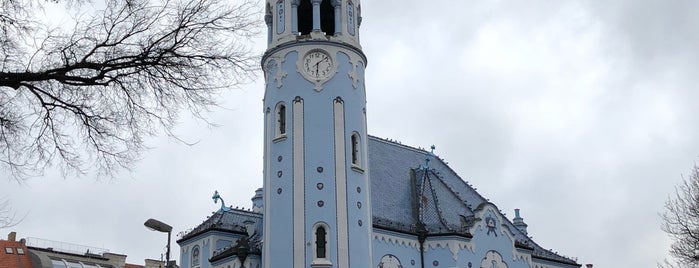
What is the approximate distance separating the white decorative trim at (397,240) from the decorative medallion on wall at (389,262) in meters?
0.65

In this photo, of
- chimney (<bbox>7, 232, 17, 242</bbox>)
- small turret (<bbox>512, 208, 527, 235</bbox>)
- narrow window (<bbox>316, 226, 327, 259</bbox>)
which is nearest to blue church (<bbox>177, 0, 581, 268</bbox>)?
narrow window (<bbox>316, 226, 327, 259</bbox>)

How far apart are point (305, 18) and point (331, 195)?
928cm

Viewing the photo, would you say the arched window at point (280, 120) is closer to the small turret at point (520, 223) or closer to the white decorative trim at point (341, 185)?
the white decorative trim at point (341, 185)

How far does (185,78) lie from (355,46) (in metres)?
22.6

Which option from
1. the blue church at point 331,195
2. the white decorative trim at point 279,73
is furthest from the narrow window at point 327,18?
the white decorative trim at point 279,73

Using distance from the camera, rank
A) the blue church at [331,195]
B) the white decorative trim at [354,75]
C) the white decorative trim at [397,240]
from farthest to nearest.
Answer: the white decorative trim at [354,75] → the white decorative trim at [397,240] → the blue church at [331,195]

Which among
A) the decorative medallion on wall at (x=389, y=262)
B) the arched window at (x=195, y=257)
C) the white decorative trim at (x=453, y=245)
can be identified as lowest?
the decorative medallion on wall at (x=389, y=262)

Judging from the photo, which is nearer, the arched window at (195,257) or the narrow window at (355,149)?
the narrow window at (355,149)

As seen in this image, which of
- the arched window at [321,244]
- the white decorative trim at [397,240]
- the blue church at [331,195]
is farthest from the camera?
the white decorative trim at [397,240]

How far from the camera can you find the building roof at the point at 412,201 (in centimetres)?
3503

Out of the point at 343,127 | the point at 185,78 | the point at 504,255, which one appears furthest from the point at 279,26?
the point at 185,78

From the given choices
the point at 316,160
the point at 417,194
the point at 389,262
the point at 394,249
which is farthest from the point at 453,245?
the point at 316,160

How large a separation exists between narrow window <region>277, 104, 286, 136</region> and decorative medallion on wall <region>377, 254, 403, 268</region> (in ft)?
22.2

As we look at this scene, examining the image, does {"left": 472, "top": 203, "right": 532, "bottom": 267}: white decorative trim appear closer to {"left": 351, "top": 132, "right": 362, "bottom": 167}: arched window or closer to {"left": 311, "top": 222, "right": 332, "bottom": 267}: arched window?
{"left": 351, "top": 132, "right": 362, "bottom": 167}: arched window
